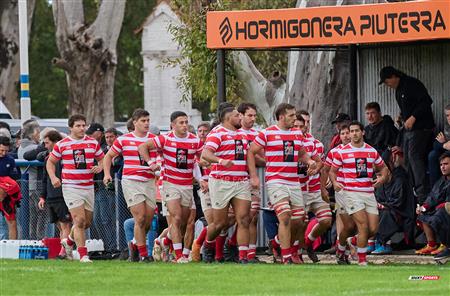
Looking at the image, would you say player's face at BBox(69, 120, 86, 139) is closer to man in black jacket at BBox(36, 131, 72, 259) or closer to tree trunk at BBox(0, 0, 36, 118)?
man in black jacket at BBox(36, 131, 72, 259)

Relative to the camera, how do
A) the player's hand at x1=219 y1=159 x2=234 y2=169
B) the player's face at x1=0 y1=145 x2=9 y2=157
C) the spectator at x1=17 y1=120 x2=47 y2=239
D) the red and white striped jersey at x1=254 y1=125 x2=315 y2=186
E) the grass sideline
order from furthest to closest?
the spectator at x1=17 y1=120 x2=47 y2=239 → the player's face at x1=0 y1=145 x2=9 y2=157 → the red and white striped jersey at x1=254 y1=125 x2=315 y2=186 → the player's hand at x1=219 y1=159 x2=234 y2=169 → the grass sideline

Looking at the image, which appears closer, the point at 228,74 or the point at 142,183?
the point at 142,183

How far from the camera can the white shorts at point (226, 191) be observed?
20688mm

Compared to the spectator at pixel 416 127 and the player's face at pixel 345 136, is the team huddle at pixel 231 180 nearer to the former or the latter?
the player's face at pixel 345 136

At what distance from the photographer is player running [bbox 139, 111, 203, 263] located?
21.0 m

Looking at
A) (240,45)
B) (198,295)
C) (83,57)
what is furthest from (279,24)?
(83,57)

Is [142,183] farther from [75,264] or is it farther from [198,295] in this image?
[198,295]

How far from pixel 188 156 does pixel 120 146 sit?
3.07ft

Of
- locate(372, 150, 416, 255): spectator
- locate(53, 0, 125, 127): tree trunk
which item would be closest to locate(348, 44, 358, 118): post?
locate(372, 150, 416, 255): spectator

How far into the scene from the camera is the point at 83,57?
121ft

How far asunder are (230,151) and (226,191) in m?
0.53

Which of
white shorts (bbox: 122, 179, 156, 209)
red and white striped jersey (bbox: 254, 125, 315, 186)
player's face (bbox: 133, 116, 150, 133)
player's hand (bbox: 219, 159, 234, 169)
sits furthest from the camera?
player's face (bbox: 133, 116, 150, 133)

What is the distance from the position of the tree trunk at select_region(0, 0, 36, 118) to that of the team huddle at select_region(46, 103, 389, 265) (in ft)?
82.3

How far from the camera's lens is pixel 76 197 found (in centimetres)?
2138
